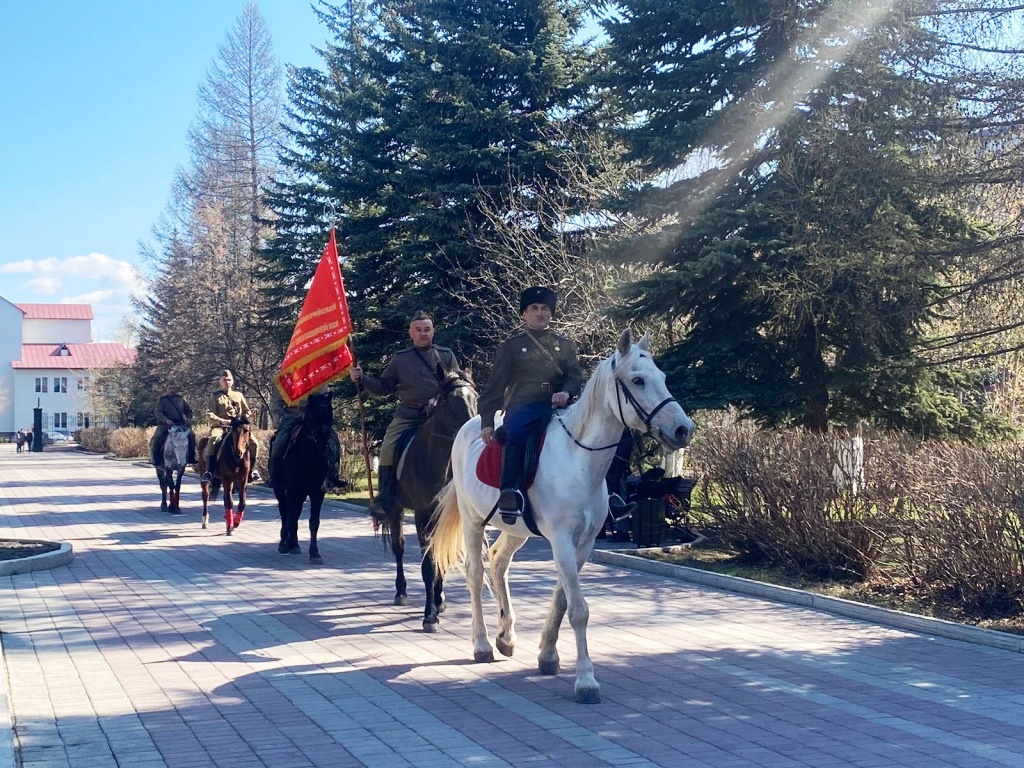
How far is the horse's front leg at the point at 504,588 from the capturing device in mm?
8492

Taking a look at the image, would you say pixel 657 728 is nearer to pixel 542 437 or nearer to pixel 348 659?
pixel 542 437

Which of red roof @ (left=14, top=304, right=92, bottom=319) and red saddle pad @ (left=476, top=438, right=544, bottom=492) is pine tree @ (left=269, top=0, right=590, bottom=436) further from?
red roof @ (left=14, top=304, right=92, bottom=319)

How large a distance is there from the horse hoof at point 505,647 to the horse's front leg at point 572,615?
17.7 inches

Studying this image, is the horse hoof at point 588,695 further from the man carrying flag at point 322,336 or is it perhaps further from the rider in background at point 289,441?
the rider in background at point 289,441

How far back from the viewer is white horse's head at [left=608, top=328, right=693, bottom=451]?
22.5ft

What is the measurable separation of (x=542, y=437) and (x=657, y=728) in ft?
→ 7.41

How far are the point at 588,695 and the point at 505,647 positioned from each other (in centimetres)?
143

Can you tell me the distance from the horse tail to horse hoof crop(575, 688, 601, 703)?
7.56ft

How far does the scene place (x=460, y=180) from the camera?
23.5m

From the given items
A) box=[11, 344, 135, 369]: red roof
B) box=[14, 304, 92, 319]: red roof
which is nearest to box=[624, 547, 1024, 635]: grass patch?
box=[11, 344, 135, 369]: red roof

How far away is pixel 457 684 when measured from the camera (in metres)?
7.72

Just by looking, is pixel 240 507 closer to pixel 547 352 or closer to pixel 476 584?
pixel 476 584

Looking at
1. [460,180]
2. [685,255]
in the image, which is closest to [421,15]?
[460,180]

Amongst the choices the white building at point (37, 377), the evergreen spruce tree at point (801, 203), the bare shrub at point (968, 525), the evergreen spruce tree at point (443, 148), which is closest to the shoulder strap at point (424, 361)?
the bare shrub at point (968, 525)
